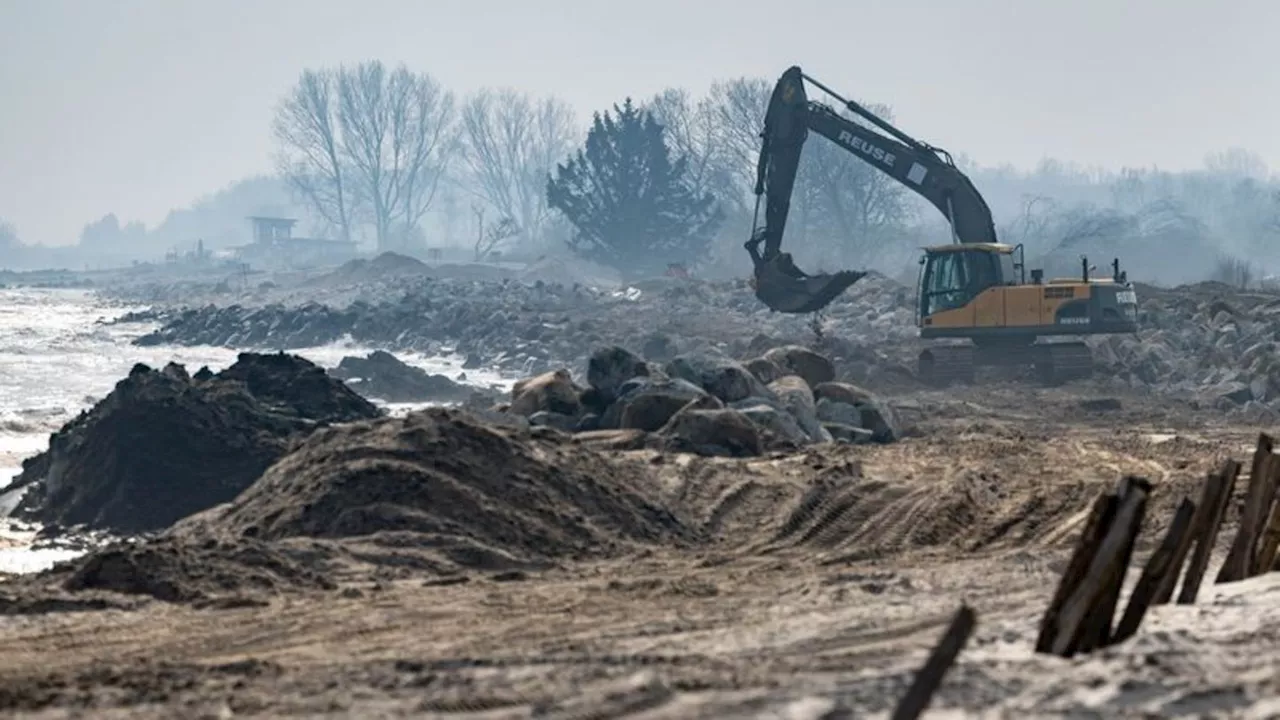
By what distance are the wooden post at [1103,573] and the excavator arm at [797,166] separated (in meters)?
24.1

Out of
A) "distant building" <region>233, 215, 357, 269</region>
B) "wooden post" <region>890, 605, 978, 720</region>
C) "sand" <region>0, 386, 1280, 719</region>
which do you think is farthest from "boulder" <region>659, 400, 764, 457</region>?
"distant building" <region>233, 215, 357, 269</region>

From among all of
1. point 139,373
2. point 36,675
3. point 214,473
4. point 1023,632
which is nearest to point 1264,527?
point 1023,632

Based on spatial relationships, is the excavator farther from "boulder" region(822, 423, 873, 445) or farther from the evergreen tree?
the evergreen tree

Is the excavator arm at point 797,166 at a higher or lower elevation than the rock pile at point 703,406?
higher

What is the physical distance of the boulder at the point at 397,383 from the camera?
3431cm

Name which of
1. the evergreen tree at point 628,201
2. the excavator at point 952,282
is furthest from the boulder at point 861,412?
the evergreen tree at point 628,201

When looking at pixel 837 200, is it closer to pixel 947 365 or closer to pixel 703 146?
pixel 703 146

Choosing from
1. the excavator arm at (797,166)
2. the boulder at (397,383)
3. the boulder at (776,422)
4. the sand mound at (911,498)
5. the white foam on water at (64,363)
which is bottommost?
the white foam on water at (64,363)

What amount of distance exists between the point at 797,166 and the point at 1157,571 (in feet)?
80.1

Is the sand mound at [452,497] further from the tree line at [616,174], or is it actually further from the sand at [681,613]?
→ the tree line at [616,174]

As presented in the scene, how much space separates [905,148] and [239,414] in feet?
54.9

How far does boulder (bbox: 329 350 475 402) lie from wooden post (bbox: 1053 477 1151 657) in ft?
85.4

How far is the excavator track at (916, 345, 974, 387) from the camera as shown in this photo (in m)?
31.5

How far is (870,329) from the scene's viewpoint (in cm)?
4547
